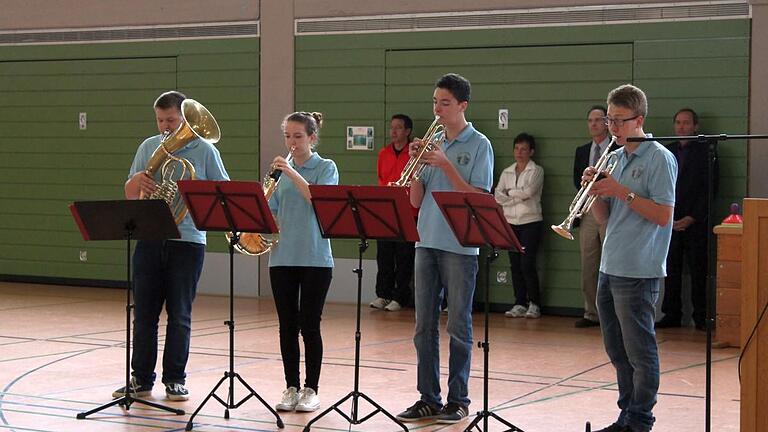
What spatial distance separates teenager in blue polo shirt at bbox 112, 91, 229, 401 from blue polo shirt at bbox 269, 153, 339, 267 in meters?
0.65

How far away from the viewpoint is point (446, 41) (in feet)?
39.7

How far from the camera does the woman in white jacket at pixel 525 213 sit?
37.7 ft

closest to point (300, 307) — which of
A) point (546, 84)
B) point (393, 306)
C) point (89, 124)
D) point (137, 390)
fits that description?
point (137, 390)

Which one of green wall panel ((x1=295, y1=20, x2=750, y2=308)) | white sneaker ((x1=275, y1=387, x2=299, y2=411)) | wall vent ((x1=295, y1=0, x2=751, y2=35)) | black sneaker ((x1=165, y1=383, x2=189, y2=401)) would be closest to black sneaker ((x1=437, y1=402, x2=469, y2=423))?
white sneaker ((x1=275, y1=387, x2=299, y2=411))

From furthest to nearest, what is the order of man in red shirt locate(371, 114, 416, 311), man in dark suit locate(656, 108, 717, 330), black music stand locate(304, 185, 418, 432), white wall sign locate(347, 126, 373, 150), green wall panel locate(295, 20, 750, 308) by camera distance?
white wall sign locate(347, 126, 373, 150)
man in red shirt locate(371, 114, 416, 311)
green wall panel locate(295, 20, 750, 308)
man in dark suit locate(656, 108, 717, 330)
black music stand locate(304, 185, 418, 432)

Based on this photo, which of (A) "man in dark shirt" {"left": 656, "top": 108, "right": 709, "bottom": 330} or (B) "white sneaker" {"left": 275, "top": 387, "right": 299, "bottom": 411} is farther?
(A) "man in dark shirt" {"left": 656, "top": 108, "right": 709, "bottom": 330}

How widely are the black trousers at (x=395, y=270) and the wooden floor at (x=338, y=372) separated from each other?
1.18 ft

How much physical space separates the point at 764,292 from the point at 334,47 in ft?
27.3

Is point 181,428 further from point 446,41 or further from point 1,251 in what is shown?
point 1,251

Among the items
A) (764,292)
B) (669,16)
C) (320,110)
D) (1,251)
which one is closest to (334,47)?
(320,110)

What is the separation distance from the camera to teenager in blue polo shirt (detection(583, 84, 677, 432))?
18.2 ft

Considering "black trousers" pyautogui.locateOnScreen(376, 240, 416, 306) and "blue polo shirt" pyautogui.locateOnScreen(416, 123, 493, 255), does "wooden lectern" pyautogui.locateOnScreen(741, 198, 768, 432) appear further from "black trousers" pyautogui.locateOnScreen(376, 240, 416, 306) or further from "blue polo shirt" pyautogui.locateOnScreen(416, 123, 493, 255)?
"black trousers" pyautogui.locateOnScreen(376, 240, 416, 306)

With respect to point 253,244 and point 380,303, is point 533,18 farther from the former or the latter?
point 253,244

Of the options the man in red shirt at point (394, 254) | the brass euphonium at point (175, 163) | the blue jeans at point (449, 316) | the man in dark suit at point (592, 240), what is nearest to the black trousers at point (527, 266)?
the man in dark suit at point (592, 240)
